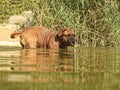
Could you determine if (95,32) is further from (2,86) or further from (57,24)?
(2,86)

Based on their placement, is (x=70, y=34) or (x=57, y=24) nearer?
(x=70, y=34)

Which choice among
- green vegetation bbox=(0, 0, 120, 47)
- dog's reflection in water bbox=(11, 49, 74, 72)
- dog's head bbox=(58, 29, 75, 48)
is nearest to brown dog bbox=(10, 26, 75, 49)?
dog's head bbox=(58, 29, 75, 48)

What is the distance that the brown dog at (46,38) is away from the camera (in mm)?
10717

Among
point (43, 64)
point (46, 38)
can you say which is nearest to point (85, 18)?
point (46, 38)

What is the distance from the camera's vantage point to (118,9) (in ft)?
A: 39.8

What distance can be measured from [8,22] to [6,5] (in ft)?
2.85

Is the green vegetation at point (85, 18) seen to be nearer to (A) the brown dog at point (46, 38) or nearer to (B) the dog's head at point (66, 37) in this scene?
(A) the brown dog at point (46, 38)

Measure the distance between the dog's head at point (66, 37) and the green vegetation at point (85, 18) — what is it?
116 cm

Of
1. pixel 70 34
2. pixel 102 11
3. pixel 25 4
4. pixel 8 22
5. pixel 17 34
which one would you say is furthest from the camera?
pixel 8 22

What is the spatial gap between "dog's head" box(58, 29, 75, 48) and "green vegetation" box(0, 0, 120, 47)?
3.80ft

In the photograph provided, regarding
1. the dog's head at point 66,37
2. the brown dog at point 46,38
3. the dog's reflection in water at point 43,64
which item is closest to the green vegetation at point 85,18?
the brown dog at point 46,38

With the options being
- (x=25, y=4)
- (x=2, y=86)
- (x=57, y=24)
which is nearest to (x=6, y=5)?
(x=25, y=4)

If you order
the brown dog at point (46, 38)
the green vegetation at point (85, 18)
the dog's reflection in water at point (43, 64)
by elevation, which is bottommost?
the dog's reflection in water at point (43, 64)

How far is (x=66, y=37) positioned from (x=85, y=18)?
1729 millimetres
